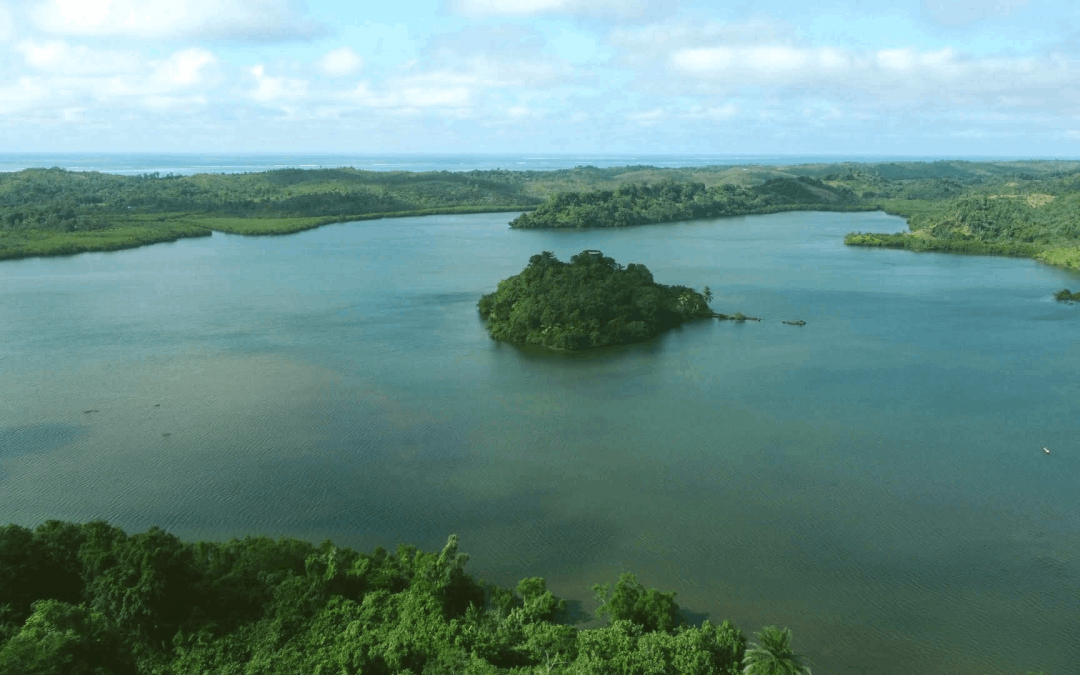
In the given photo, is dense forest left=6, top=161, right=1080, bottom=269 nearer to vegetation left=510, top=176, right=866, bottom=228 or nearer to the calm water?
vegetation left=510, top=176, right=866, bottom=228

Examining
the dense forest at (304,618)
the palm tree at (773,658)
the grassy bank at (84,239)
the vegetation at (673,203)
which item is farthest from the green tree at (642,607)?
the vegetation at (673,203)

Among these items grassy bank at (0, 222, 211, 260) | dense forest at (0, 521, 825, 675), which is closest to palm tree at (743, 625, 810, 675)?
dense forest at (0, 521, 825, 675)

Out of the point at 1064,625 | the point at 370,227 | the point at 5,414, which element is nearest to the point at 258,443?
the point at 5,414

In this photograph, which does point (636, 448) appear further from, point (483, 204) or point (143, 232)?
point (483, 204)

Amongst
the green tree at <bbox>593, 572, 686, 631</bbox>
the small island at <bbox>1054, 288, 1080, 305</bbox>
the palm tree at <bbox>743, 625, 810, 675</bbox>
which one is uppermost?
the small island at <bbox>1054, 288, 1080, 305</bbox>

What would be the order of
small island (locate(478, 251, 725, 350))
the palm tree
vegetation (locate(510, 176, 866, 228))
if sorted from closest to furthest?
the palm tree → small island (locate(478, 251, 725, 350)) → vegetation (locate(510, 176, 866, 228))

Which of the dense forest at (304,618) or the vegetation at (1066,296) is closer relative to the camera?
the dense forest at (304,618)

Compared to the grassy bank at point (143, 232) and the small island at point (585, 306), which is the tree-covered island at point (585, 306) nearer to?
the small island at point (585, 306)
